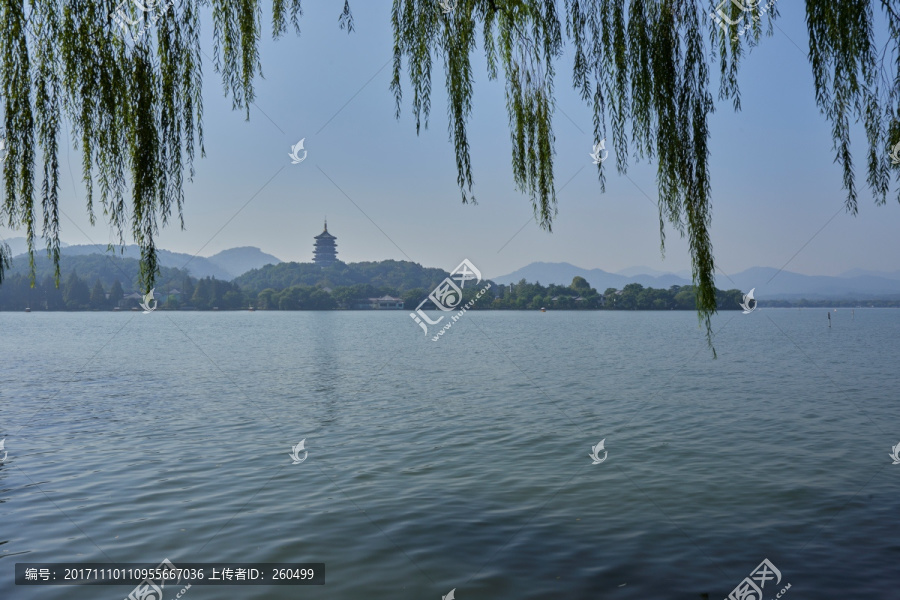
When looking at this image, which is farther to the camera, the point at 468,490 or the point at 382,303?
the point at 382,303

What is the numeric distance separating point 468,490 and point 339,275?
16996 centimetres

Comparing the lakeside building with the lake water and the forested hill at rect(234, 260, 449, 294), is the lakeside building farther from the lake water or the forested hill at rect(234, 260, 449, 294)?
the lake water

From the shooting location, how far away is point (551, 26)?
481 cm

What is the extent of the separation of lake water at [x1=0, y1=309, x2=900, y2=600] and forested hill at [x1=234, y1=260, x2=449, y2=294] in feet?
452

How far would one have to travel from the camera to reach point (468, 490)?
10.7 m

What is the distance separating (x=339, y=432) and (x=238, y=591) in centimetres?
1000

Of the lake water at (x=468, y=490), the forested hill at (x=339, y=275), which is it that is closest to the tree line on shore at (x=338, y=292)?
the forested hill at (x=339, y=275)

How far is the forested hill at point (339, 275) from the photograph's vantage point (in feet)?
534

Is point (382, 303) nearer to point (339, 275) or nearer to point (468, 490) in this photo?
point (339, 275)

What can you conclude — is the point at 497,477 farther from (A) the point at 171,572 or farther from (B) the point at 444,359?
(B) the point at 444,359

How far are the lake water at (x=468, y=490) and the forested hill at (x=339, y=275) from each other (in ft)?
452

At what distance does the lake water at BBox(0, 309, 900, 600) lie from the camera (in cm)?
725

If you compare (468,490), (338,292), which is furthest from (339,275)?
(468,490)

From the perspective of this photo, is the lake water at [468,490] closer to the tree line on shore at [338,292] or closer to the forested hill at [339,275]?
the tree line on shore at [338,292]
